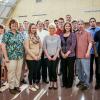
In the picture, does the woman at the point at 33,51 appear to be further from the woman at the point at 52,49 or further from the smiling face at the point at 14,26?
the smiling face at the point at 14,26

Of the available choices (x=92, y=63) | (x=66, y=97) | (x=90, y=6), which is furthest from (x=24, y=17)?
(x=66, y=97)

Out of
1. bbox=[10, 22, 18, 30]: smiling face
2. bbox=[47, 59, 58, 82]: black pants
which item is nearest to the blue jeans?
bbox=[47, 59, 58, 82]: black pants

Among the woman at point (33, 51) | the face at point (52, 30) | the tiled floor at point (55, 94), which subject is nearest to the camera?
the tiled floor at point (55, 94)

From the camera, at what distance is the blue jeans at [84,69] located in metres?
5.82

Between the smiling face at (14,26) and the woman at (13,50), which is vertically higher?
the smiling face at (14,26)

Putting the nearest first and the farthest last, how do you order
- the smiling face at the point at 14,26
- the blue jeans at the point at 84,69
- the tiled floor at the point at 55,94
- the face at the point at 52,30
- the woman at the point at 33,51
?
the tiled floor at the point at 55,94 < the smiling face at the point at 14,26 < the woman at the point at 33,51 < the face at the point at 52,30 < the blue jeans at the point at 84,69

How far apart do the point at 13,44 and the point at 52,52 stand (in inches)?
34.0

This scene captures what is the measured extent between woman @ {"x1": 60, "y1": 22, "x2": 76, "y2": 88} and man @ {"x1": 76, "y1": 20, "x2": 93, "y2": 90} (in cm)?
11

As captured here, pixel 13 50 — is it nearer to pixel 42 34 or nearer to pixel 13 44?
pixel 13 44

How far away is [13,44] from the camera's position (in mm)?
5367

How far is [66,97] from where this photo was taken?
5.25 meters

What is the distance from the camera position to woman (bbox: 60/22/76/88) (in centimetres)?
577

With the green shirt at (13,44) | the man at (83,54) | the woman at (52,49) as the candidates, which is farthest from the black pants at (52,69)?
the green shirt at (13,44)

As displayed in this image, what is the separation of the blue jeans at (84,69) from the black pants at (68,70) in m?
0.14
